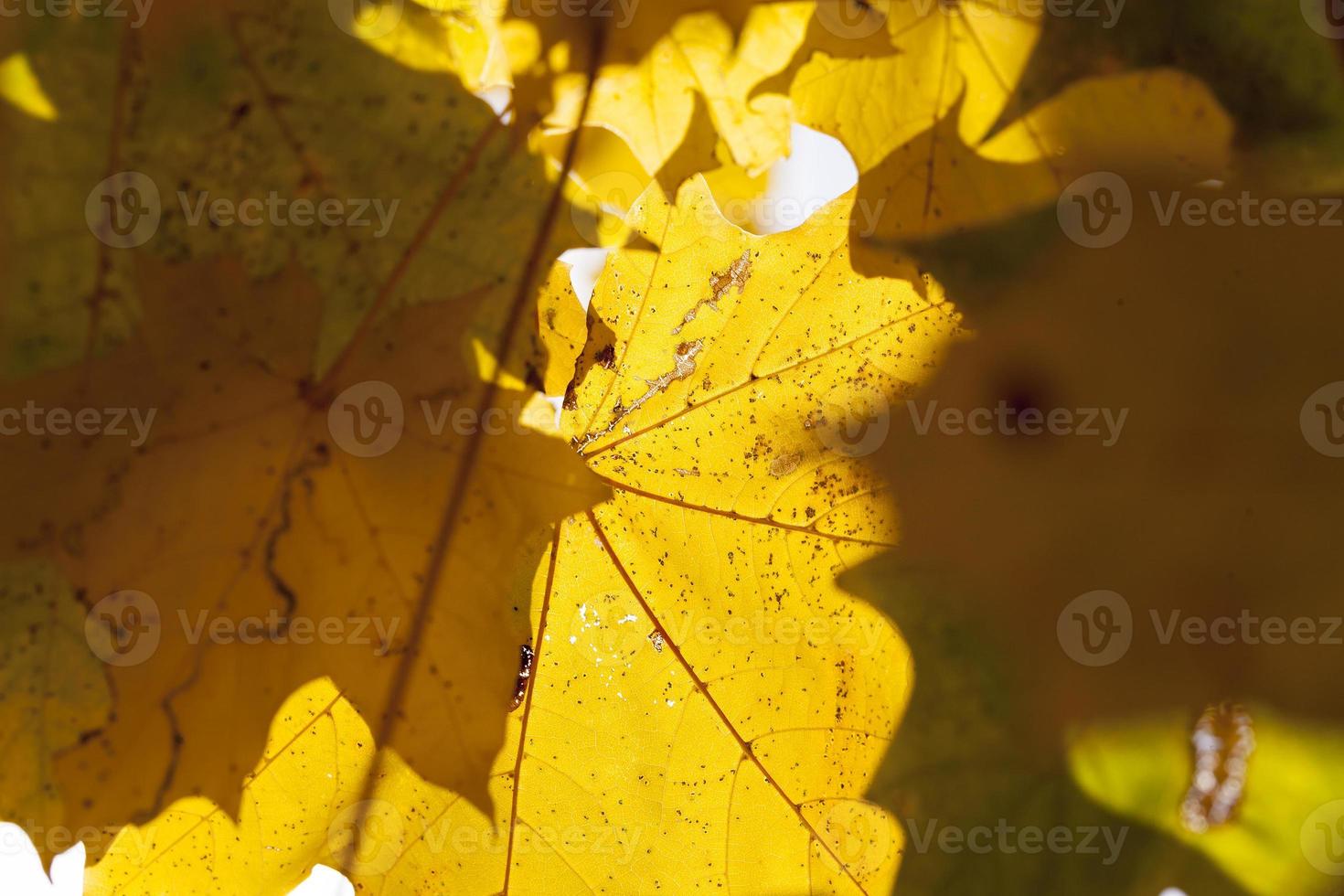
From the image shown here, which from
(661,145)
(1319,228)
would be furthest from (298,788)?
(1319,228)

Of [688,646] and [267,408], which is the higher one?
[267,408]

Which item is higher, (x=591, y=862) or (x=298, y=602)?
(x=298, y=602)

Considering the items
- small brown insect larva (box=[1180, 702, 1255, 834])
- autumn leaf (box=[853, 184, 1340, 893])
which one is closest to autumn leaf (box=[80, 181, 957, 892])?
autumn leaf (box=[853, 184, 1340, 893])

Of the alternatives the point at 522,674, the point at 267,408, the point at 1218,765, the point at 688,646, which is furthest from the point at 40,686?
the point at 1218,765

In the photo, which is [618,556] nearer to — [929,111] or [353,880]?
[353,880]

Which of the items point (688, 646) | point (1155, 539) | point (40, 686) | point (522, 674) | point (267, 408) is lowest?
point (40, 686)

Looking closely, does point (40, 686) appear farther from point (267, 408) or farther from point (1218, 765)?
point (1218, 765)

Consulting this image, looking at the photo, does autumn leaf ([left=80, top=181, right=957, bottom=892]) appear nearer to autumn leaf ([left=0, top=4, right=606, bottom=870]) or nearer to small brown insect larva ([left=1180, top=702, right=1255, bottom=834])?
autumn leaf ([left=0, top=4, right=606, bottom=870])

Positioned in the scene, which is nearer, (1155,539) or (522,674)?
(522,674)
